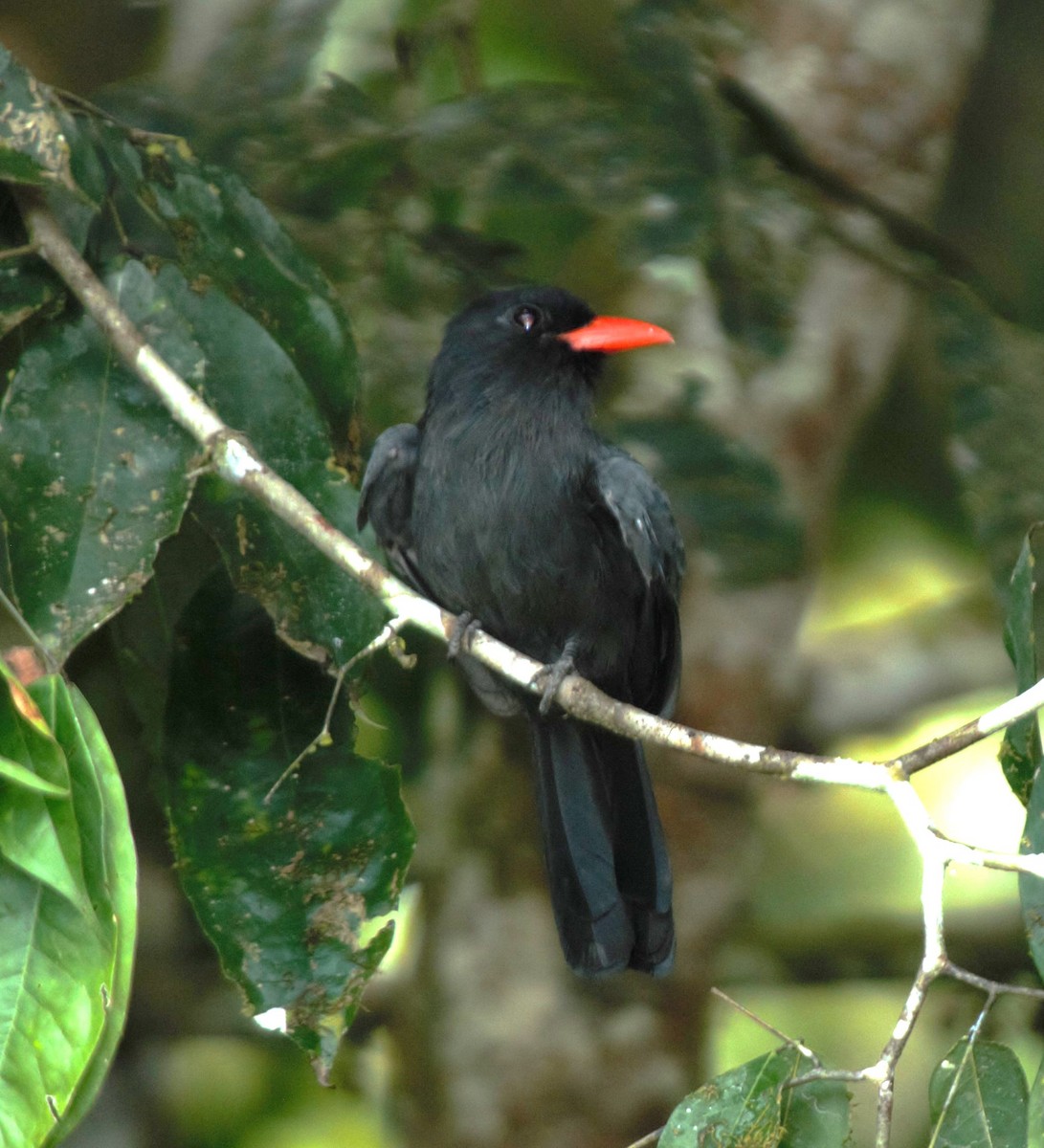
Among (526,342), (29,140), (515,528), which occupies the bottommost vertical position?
(515,528)

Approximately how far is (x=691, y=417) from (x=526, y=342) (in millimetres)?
413

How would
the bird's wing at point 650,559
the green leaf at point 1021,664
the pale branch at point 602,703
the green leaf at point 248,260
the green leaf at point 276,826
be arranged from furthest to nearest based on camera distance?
the bird's wing at point 650,559
the green leaf at point 248,260
the green leaf at point 276,826
the green leaf at point 1021,664
the pale branch at point 602,703

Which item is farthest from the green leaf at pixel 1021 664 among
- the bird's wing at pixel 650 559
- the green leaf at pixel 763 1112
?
the bird's wing at pixel 650 559

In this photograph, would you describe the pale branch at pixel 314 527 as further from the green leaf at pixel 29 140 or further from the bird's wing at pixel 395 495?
the bird's wing at pixel 395 495

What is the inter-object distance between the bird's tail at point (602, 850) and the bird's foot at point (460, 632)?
30cm

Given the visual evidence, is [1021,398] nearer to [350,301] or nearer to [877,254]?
[877,254]

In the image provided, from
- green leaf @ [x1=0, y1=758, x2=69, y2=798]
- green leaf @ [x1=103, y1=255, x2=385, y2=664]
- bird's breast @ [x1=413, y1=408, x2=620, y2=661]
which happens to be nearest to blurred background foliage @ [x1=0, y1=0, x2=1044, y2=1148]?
green leaf @ [x1=103, y1=255, x2=385, y2=664]

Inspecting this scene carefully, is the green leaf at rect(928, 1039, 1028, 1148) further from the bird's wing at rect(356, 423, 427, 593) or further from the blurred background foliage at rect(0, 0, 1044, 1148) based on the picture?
the bird's wing at rect(356, 423, 427, 593)

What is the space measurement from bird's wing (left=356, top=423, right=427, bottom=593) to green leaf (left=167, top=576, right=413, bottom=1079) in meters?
0.58

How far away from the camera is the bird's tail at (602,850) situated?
3021mm

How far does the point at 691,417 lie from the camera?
136 inches

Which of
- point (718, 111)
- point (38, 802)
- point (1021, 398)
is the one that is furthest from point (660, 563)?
point (38, 802)

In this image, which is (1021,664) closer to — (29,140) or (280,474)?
(280,474)

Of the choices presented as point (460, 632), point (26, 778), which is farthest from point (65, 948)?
point (460, 632)
